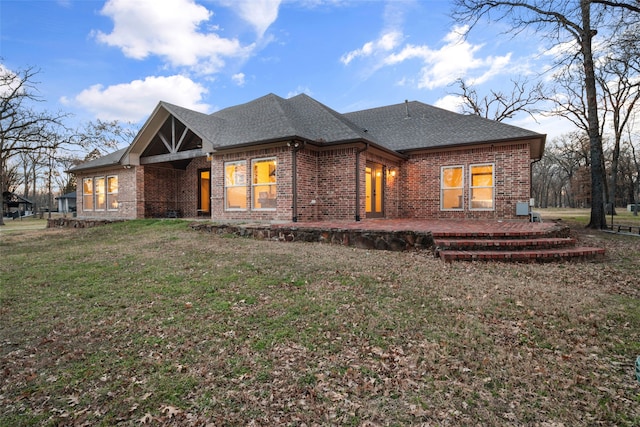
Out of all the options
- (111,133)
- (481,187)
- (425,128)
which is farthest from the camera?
(111,133)

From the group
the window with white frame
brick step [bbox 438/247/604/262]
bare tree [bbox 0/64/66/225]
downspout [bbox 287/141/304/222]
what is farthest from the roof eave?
bare tree [bbox 0/64/66/225]

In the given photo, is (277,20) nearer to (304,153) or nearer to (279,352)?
(304,153)

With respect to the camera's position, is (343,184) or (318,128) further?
(318,128)

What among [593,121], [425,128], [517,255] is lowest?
[517,255]

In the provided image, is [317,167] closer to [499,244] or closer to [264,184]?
[264,184]

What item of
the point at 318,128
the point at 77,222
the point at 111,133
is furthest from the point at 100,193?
the point at 111,133

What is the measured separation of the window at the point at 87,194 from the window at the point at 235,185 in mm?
10254

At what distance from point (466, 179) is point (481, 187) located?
2.05ft

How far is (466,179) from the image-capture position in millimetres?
12516

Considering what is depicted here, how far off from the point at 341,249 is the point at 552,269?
13.9 feet

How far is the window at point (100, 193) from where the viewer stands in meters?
16.7

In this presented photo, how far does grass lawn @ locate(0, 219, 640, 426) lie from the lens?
2.38 metres

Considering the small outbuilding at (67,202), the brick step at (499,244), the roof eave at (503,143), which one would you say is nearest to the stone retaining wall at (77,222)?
the roof eave at (503,143)

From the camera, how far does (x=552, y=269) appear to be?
594 cm
